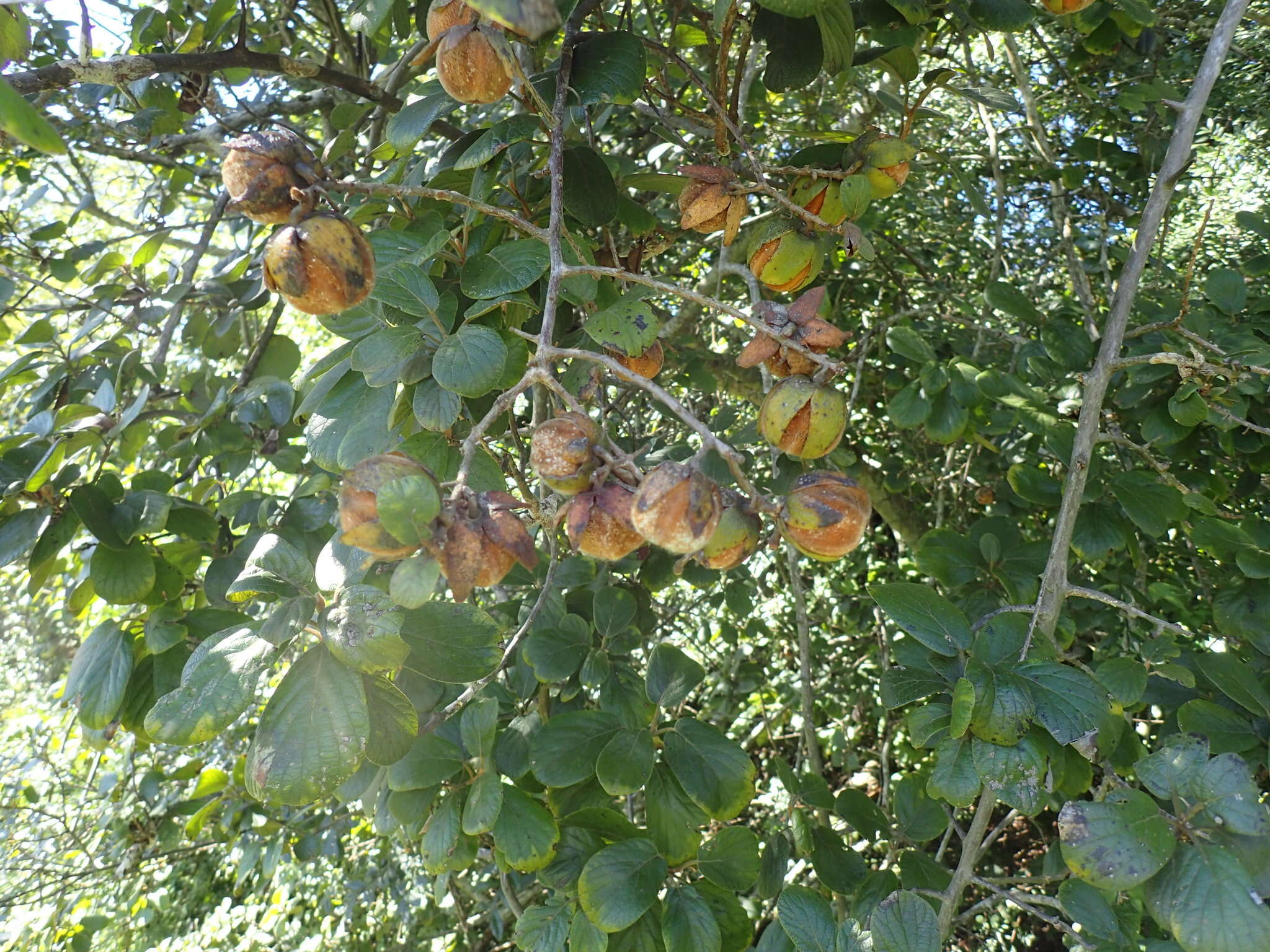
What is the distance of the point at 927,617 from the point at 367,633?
2.41 feet

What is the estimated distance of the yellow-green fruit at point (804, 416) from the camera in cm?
85

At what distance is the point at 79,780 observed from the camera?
9.95ft

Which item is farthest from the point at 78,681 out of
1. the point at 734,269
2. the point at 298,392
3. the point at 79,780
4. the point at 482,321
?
the point at 79,780

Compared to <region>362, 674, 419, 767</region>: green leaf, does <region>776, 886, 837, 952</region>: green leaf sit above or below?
below

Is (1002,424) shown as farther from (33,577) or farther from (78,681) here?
(33,577)

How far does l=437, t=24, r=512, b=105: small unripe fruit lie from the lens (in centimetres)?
91

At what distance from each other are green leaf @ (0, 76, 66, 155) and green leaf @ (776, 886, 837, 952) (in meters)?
1.18

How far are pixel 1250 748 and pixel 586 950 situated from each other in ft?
3.12

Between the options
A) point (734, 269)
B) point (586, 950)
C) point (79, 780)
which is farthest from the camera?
point (79, 780)

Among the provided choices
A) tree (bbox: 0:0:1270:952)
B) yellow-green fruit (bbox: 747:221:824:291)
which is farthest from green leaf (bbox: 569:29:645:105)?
yellow-green fruit (bbox: 747:221:824:291)

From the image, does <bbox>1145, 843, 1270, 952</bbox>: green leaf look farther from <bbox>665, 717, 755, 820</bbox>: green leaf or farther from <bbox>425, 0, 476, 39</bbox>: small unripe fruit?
<bbox>425, 0, 476, 39</bbox>: small unripe fruit

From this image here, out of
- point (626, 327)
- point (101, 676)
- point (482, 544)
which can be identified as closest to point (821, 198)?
point (626, 327)

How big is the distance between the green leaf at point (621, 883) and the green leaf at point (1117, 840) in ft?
1.79

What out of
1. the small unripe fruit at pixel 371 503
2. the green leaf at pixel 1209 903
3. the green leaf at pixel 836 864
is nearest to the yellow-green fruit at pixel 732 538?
the small unripe fruit at pixel 371 503
